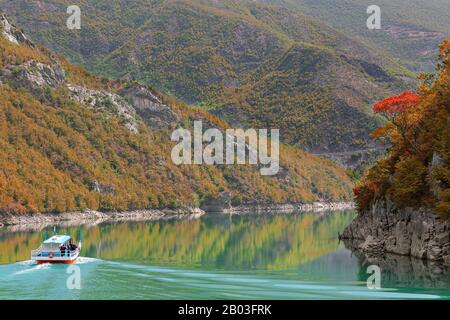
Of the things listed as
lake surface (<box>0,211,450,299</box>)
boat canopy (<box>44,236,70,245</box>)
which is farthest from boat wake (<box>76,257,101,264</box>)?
boat canopy (<box>44,236,70,245</box>)

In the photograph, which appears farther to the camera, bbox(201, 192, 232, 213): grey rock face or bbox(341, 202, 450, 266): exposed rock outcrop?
bbox(201, 192, 232, 213): grey rock face

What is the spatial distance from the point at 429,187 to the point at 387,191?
896 cm

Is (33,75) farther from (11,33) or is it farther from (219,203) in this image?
(219,203)

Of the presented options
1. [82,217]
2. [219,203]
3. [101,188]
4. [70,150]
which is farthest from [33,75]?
[219,203]

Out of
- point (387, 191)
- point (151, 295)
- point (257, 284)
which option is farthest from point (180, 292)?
point (387, 191)

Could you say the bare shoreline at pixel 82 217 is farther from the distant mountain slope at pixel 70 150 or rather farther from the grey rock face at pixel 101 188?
the grey rock face at pixel 101 188

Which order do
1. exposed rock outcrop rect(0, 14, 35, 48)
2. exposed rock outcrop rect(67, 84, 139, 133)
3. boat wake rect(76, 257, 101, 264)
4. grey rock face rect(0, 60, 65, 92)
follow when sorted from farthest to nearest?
exposed rock outcrop rect(67, 84, 139, 133) → exposed rock outcrop rect(0, 14, 35, 48) → grey rock face rect(0, 60, 65, 92) → boat wake rect(76, 257, 101, 264)

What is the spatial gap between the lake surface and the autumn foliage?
595 centimetres

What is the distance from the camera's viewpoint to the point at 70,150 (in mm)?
Result: 159500

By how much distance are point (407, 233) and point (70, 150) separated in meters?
107

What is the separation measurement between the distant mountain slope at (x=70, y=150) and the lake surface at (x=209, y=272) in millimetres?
53866

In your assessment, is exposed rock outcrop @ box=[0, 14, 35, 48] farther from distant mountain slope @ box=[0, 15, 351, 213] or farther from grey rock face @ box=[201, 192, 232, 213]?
grey rock face @ box=[201, 192, 232, 213]

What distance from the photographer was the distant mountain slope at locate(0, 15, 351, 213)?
452 ft
